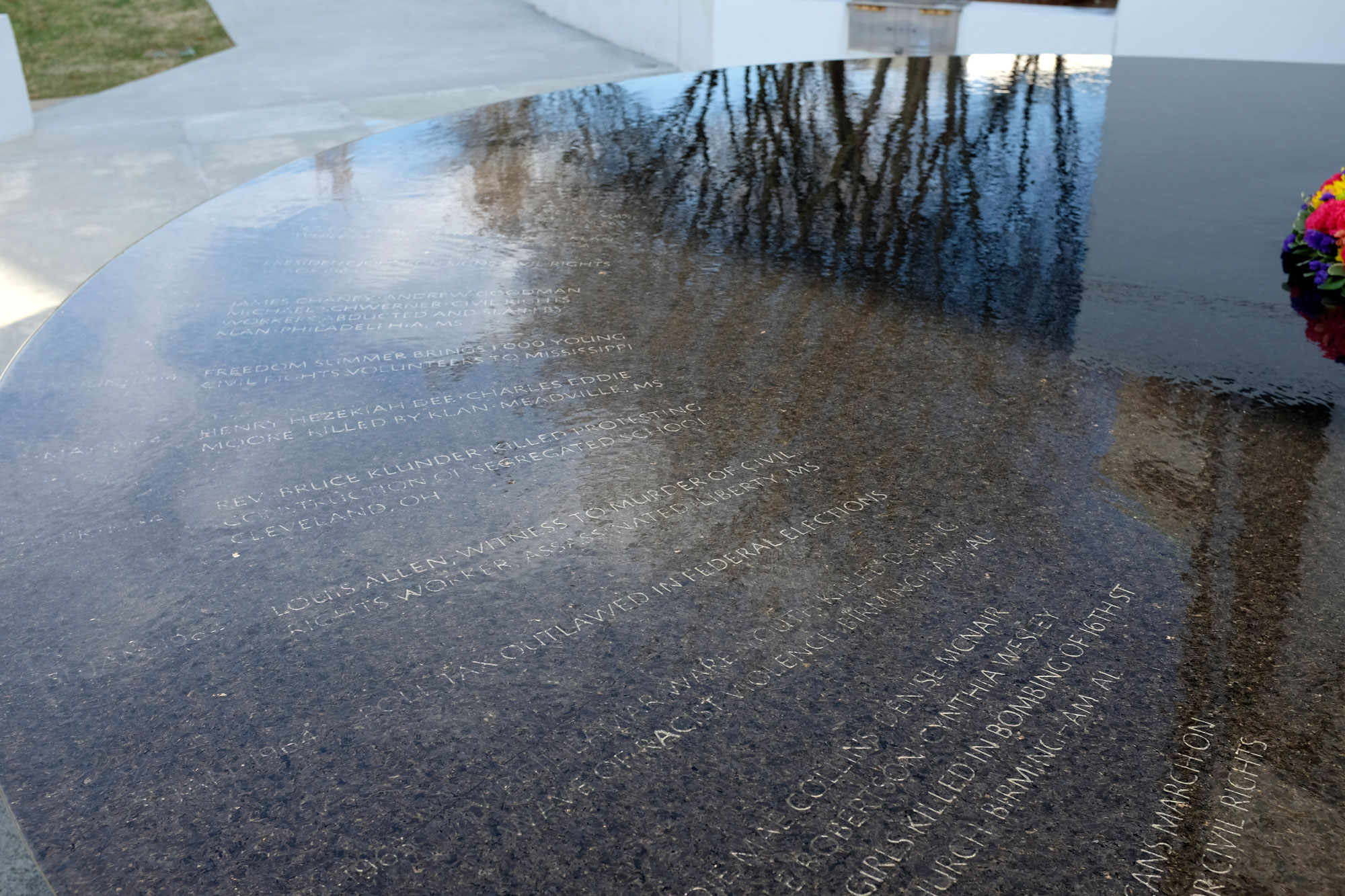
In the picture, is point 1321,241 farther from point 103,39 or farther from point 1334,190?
point 103,39

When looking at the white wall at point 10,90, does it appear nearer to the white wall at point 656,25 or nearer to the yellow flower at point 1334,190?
the white wall at point 656,25

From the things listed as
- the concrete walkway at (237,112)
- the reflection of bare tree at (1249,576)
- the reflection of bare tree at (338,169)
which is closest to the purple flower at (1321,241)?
the reflection of bare tree at (1249,576)

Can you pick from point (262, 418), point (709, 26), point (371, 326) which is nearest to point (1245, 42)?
point (709, 26)

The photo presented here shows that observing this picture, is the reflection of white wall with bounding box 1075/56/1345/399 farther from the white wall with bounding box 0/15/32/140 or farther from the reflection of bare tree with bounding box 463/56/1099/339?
the white wall with bounding box 0/15/32/140


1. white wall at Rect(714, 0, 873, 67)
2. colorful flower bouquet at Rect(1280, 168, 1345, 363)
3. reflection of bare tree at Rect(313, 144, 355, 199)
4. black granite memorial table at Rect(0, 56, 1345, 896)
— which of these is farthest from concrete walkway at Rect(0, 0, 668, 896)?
colorful flower bouquet at Rect(1280, 168, 1345, 363)

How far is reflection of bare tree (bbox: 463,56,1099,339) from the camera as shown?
256cm

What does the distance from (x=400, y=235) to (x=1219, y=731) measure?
88.2 inches

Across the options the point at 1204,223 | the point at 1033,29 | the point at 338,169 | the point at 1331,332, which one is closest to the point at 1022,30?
the point at 1033,29

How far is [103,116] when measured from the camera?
8.24 m

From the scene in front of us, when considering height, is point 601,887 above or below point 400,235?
below

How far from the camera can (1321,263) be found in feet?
7.84

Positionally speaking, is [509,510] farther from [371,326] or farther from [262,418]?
[371,326]

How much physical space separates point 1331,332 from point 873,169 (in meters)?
1.39

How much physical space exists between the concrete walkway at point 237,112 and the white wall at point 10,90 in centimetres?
13
